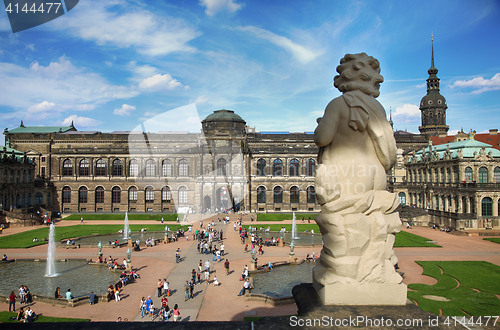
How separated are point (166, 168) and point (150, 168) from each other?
3.54m

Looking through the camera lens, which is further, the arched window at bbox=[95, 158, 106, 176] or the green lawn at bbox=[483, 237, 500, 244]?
the arched window at bbox=[95, 158, 106, 176]

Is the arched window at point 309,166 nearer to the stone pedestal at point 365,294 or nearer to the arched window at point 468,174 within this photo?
the arched window at point 468,174

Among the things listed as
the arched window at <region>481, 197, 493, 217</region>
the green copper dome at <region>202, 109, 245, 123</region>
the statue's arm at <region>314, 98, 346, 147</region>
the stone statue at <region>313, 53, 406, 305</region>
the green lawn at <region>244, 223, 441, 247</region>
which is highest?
the green copper dome at <region>202, 109, 245, 123</region>

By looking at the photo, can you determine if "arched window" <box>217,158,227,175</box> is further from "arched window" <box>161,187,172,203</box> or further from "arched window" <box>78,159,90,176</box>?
"arched window" <box>78,159,90,176</box>

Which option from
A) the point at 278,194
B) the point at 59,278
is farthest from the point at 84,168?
the point at 59,278

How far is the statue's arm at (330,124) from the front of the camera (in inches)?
242

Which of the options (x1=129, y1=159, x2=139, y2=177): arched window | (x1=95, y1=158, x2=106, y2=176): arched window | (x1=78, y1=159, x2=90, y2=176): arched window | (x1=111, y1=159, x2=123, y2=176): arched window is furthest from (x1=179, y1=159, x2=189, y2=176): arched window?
(x1=78, y1=159, x2=90, y2=176): arched window

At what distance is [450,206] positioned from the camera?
5238 centimetres

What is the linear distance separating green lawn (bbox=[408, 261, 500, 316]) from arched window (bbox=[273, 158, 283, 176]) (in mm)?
44304

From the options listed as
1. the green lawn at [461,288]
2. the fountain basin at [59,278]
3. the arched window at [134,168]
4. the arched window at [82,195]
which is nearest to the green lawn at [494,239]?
the green lawn at [461,288]

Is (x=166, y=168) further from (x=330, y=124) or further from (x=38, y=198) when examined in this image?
(x=330, y=124)

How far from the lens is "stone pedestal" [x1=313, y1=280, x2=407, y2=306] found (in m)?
5.70

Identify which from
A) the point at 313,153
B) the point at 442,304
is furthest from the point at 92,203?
the point at 442,304

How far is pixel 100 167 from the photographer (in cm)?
Answer: 7150
